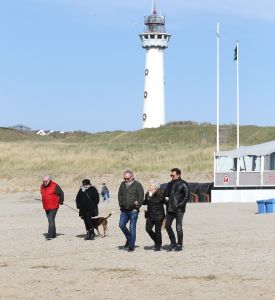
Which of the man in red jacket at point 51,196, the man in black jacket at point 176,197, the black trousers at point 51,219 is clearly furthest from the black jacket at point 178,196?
the black trousers at point 51,219

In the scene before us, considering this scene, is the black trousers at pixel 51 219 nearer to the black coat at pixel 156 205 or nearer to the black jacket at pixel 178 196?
the black coat at pixel 156 205

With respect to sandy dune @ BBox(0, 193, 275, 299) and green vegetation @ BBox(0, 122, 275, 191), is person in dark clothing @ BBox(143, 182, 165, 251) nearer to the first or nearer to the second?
sandy dune @ BBox(0, 193, 275, 299)

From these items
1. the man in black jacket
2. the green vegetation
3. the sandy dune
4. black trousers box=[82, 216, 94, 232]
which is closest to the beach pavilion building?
the green vegetation

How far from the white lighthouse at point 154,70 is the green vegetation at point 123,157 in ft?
4.94

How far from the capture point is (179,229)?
15969 mm

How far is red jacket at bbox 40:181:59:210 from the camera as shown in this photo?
739 inches

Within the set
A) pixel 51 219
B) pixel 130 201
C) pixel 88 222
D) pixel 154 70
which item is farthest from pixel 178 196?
pixel 154 70

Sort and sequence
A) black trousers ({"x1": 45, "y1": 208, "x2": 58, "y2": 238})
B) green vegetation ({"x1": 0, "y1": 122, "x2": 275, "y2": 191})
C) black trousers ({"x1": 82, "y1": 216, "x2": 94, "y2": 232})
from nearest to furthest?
black trousers ({"x1": 82, "y1": 216, "x2": 94, "y2": 232}) → black trousers ({"x1": 45, "y1": 208, "x2": 58, "y2": 238}) → green vegetation ({"x1": 0, "y1": 122, "x2": 275, "y2": 191})

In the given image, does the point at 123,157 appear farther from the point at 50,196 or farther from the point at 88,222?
the point at 88,222

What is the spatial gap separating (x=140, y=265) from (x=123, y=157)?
4625 cm

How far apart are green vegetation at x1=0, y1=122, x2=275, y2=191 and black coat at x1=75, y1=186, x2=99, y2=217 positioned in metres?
30.0

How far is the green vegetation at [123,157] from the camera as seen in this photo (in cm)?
5175

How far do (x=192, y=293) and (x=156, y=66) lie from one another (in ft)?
226

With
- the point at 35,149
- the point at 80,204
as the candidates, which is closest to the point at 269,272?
the point at 80,204
